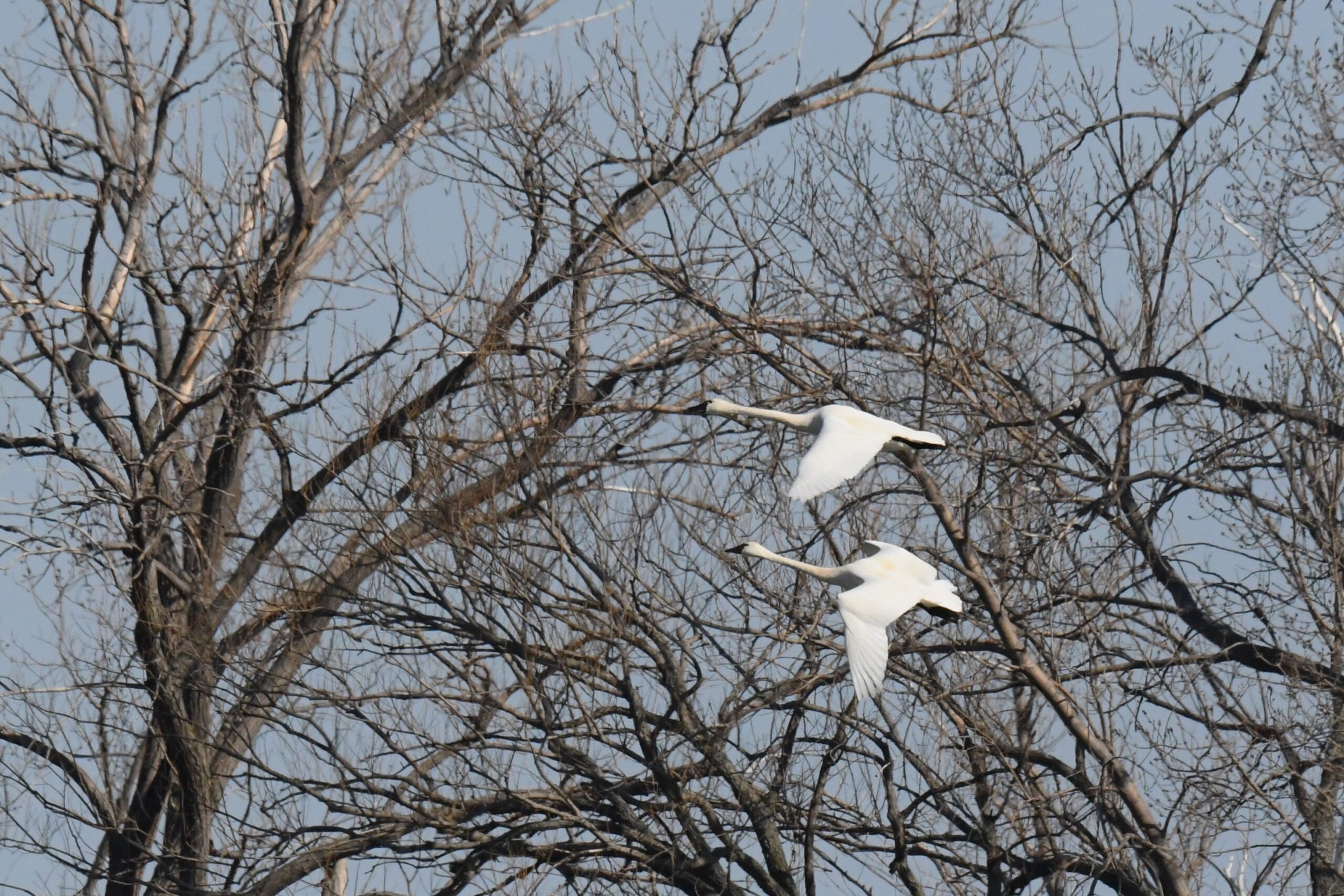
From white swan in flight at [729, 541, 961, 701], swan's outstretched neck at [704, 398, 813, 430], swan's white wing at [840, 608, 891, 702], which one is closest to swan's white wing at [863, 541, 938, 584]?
white swan in flight at [729, 541, 961, 701]

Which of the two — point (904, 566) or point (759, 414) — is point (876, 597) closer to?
point (904, 566)

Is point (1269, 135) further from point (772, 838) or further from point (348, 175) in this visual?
point (348, 175)

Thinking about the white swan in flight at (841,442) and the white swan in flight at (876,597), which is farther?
the white swan in flight at (876,597)

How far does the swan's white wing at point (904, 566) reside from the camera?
8.10 m

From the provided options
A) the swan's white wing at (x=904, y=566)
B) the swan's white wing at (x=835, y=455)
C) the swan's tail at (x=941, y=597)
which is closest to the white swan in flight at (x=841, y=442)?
the swan's white wing at (x=835, y=455)

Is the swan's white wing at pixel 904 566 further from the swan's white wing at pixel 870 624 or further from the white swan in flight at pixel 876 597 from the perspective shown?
the swan's white wing at pixel 870 624

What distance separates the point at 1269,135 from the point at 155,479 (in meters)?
7.99

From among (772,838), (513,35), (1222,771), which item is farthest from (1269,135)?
(513,35)

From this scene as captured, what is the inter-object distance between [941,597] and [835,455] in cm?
106

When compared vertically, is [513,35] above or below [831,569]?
above

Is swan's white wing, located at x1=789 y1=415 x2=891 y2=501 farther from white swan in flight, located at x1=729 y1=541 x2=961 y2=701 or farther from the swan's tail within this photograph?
the swan's tail

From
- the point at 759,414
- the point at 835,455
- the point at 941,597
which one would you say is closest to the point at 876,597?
the point at 941,597

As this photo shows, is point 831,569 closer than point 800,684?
Yes

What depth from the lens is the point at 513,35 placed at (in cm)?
1430
